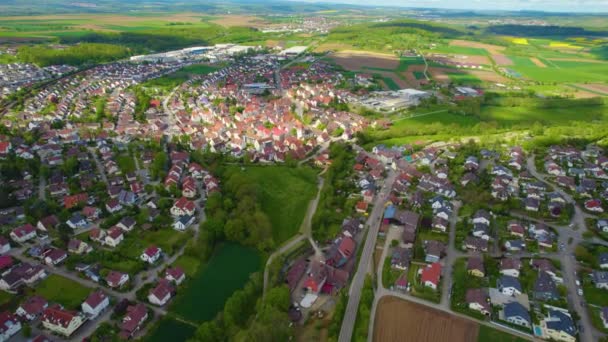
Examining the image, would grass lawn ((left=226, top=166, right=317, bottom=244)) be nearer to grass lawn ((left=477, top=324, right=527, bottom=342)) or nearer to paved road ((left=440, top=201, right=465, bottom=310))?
paved road ((left=440, top=201, right=465, bottom=310))

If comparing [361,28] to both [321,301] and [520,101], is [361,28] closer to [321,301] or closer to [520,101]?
[520,101]

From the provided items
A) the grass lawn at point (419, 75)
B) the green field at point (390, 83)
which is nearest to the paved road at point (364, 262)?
the green field at point (390, 83)

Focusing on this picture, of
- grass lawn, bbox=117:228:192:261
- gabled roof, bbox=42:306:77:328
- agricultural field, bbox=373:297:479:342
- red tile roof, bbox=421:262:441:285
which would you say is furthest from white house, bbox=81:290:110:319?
red tile roof, bbox=421:262:441:285

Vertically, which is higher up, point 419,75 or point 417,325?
point 419,75

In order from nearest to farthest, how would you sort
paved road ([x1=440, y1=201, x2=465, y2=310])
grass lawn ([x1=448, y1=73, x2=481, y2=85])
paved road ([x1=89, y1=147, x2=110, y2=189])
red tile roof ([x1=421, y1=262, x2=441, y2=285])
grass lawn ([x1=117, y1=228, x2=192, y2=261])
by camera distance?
paved road ([x1=440, y1=201, x2=465, y2=310]), red tile roof ([x1=421, y1=262, x2=441, y2=285]), grass lawn ([x1=117, y1=228, x2=192, y2=261]), paved road ([x1=89, y1=147, x2=110, y2=189]), grass lawn ([x1=448, y1=73, x2=481, y2=85])

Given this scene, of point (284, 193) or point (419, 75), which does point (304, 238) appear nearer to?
point (284, 193)

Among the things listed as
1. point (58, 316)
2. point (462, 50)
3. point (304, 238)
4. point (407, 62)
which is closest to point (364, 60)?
point (407, 62)

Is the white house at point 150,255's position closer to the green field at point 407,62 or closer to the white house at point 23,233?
the white house at point 23,233
